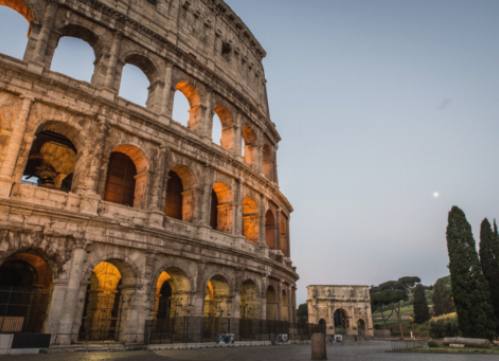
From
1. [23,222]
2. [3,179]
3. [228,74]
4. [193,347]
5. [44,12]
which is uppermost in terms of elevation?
[228,74]

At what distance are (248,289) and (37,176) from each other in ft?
40.4

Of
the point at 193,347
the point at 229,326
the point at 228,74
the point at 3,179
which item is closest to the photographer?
the point at 3,179

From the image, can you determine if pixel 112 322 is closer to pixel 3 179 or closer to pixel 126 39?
pixel 3 179

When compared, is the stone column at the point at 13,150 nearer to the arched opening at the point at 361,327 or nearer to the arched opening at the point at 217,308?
the arched opening at the point at 217,308

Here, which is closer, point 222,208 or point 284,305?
point 222,208

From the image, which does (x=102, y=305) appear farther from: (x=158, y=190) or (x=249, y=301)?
(x=249, y=301)

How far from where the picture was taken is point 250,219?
20469 mm

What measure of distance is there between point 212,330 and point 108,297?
15.4 feet

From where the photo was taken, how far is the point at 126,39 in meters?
16.0

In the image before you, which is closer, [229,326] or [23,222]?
[23,222]

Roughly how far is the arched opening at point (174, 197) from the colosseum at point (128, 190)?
53 mm

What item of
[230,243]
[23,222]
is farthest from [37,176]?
[230,243]

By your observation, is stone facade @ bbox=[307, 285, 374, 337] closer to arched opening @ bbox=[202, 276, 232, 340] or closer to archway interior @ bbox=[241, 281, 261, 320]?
archway interior @ bbox=[241, 281, 261, 320]

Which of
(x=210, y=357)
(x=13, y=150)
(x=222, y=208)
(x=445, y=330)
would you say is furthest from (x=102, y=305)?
(x=445, y=330)
